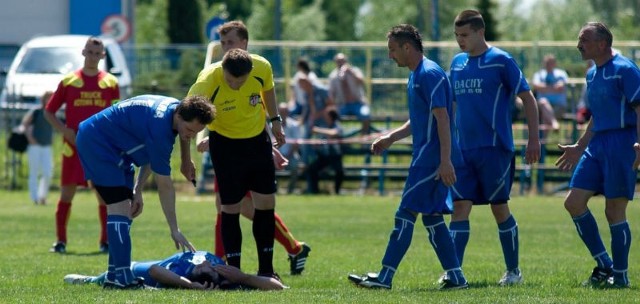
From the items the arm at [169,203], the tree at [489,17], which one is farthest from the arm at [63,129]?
the tree at [489,17]

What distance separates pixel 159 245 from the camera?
15398 mm

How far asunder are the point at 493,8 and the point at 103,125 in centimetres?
4571

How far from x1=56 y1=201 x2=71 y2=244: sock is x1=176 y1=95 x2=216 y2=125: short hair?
5408mm

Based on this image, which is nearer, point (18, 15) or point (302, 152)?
point (302, 152)

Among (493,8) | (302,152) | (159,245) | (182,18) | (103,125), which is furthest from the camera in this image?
(493,8)

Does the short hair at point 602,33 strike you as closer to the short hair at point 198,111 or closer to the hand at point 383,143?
the hand at point 383,143

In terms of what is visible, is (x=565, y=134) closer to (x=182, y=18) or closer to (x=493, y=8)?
(x=182, y=18)

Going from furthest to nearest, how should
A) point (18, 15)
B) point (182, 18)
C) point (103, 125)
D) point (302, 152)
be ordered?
point (182, 18)
point (18, 15)
point (302, 152)
point (103, 125)

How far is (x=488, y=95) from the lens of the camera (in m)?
11.0

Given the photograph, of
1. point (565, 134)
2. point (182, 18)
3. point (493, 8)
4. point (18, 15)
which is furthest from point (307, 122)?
point (493, 8)

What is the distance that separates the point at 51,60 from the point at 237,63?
19666 mm

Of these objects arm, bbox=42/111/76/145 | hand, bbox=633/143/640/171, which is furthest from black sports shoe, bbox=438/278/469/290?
arm, bbox=42/111/76/145

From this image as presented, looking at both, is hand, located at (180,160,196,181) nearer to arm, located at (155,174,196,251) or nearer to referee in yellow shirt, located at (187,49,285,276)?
arm, located at (155,174,196,251)

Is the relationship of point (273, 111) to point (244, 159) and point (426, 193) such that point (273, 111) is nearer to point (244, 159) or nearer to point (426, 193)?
point (244, 159)
